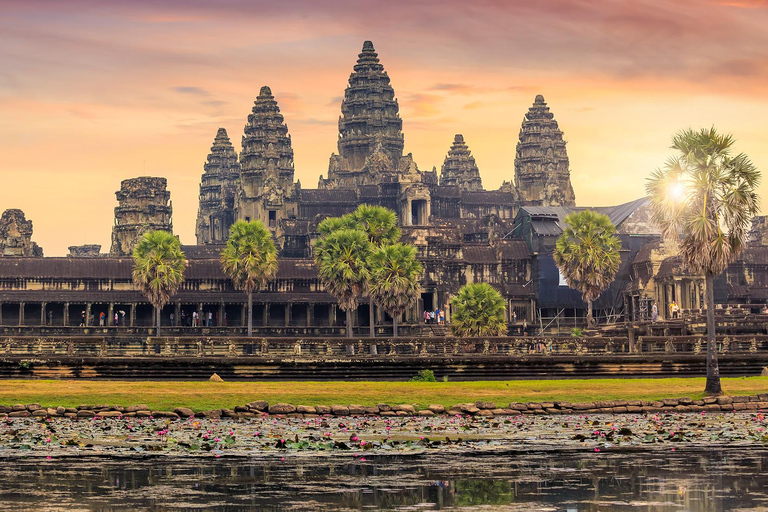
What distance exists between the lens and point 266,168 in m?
137

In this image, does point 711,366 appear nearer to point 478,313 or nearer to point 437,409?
point 437,409

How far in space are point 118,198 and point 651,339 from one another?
3485 inches

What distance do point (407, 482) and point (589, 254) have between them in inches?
2649

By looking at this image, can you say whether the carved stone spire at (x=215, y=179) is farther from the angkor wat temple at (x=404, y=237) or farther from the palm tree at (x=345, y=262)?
the palm tree at (x=345, y=262)

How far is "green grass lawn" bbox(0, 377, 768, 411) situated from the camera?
3550 centimetres

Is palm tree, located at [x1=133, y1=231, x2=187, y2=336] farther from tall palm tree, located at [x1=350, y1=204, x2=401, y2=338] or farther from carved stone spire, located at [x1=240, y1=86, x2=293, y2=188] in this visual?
carved stone spire, located at [x1=240, y1=86, x2=293, y2=188]

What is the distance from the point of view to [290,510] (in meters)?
16.2

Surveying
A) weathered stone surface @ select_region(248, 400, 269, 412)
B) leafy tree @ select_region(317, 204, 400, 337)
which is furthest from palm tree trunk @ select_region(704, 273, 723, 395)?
leafy tree @ select_region(317, 204, 400, 337)

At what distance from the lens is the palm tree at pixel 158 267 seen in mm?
88812

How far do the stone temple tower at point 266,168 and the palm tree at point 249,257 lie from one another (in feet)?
125

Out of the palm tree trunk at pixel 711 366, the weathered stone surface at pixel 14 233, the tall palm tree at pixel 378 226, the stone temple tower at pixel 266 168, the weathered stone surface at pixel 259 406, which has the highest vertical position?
the stone temple tower at pixel 266 168

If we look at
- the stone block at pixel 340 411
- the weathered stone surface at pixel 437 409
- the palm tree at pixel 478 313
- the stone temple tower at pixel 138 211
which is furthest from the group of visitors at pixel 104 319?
the weathered stone surface at pixel 437 409

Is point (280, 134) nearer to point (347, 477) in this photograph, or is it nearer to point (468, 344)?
point (468, 344)

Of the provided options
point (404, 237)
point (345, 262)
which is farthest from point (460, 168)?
point (345, 262)
